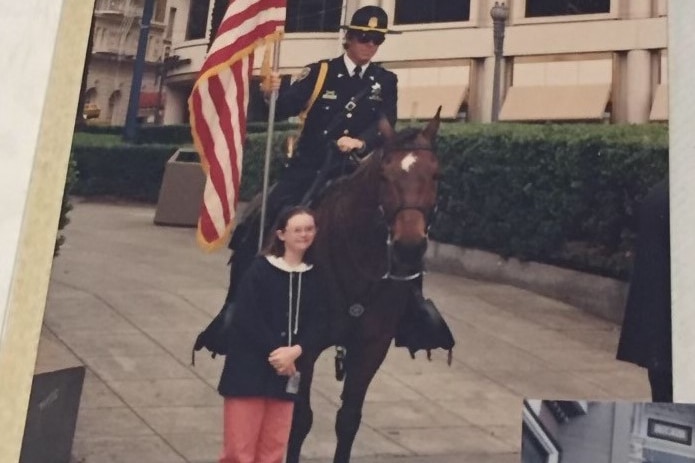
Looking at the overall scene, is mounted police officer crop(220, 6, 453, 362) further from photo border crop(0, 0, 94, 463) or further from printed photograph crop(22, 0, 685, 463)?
photo border crop(0, 0, 94, 463)

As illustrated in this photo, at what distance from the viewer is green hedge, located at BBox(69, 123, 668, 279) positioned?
16.2 ft

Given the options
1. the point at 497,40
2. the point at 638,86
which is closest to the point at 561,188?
the point at 638,86

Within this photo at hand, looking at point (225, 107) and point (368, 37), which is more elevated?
point (368, 37)

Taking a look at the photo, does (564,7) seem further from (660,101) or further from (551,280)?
(551,280)

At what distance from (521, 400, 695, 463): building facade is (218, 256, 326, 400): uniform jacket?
1176mm

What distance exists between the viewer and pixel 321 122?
4.78 m

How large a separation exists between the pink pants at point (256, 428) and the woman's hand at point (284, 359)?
150 mm

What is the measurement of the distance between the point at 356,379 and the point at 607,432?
1.28 m

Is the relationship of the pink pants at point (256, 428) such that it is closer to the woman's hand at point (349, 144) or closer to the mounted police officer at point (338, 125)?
the mounted police officer at point (338, 125)

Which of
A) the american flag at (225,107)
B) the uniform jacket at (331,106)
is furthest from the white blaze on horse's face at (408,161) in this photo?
the american flag at (225,107)

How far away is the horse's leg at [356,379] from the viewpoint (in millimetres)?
4574

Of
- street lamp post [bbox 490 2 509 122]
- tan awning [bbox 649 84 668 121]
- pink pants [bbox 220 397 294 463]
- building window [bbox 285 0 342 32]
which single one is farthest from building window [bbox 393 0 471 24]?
pink pants [bbox 220 397 294 463]

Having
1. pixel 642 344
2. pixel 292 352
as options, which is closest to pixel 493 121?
pixel 642 344

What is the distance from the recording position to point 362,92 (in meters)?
4.84
